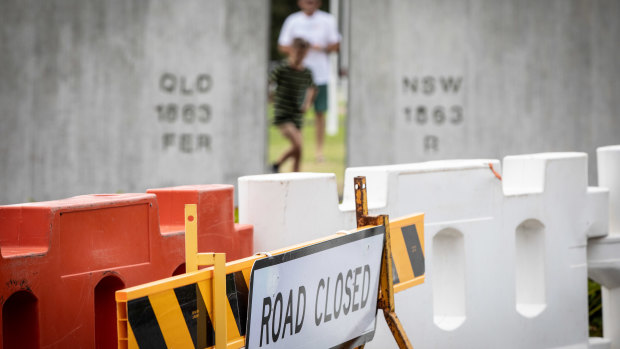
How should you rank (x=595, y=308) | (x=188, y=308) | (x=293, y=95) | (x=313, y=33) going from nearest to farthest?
(x=188, y=308) < (x=595, y=308) < (x=293, y=95) < (x=313, y=33)

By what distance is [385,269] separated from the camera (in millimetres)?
3896

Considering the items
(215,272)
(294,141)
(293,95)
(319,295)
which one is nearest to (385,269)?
(319,295)

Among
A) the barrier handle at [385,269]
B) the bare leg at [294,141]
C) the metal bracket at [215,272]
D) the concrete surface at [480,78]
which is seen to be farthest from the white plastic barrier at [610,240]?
the bare leg at [294,141]

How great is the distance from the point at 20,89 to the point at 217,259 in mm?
7475

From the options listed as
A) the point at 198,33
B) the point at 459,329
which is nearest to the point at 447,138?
the point at 198,33

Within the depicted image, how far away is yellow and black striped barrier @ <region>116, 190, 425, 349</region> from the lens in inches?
110

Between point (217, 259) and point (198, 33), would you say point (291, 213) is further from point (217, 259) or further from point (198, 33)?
point (198, 33)

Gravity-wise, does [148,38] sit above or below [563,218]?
above

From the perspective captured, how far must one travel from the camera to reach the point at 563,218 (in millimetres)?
5598

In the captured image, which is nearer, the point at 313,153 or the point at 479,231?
the point at 479,231

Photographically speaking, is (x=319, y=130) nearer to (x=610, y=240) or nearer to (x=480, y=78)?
(x=480, y=78)

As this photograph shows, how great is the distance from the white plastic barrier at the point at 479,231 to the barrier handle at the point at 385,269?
70 cm

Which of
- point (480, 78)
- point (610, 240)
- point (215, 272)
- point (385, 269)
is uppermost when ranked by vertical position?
point (480, 78)

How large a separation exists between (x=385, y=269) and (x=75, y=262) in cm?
132
